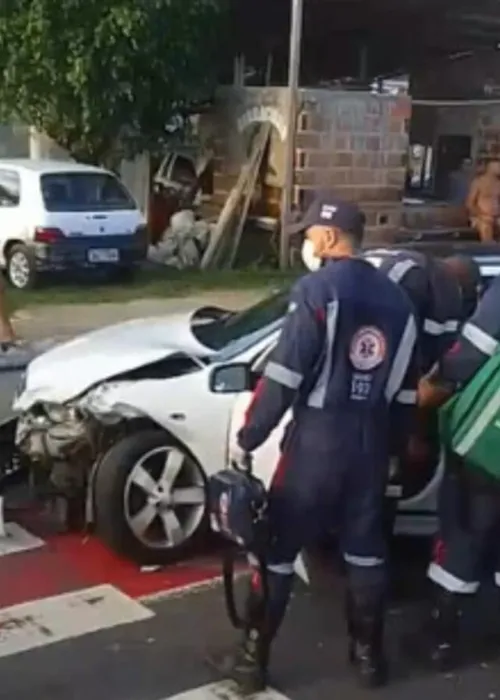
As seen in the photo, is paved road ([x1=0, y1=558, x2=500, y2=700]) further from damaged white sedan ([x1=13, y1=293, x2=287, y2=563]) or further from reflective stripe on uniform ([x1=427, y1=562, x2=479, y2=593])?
damaged white sedan ([x1=13, y1=293, x2=287, y2=563])

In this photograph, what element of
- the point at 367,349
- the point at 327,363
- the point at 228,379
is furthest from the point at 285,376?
the point at 228,379

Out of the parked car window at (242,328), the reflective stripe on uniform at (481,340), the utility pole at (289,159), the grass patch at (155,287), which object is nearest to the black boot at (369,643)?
the reflective stripe on uniform at (481,340)

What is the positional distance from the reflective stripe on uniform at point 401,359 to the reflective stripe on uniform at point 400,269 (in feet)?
1.89

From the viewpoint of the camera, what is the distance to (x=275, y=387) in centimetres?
439

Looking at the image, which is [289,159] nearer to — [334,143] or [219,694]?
[334,143]

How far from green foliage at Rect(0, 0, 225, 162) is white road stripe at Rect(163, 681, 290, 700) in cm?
1224

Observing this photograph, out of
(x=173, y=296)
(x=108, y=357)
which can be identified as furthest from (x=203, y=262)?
(x=108, y=357)

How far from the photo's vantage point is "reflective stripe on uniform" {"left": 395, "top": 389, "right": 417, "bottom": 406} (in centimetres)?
470

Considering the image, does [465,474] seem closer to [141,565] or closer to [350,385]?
[350,385]

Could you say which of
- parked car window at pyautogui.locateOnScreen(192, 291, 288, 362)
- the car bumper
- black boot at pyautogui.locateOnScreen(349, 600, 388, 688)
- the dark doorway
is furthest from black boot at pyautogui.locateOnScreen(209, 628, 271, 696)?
the dark doorway

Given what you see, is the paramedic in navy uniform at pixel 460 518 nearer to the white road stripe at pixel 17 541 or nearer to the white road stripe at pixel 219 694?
the white road stripe at pixel 219 694

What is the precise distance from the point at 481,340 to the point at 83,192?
36.4ft

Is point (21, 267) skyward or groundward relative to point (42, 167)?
groundward

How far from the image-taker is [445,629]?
497 cm
